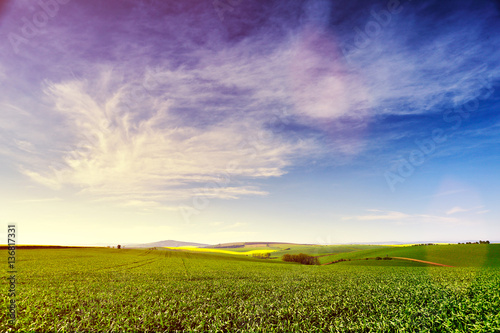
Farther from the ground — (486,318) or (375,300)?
(486,318)

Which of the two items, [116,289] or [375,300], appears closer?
[375,300]

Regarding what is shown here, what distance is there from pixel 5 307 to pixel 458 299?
108 ft

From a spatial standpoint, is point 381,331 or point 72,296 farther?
point 72,296

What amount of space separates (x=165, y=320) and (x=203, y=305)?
3248 mm

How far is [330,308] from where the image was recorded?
16391 millimetres

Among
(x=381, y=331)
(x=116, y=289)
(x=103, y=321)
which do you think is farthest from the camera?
(x=116, y=289)

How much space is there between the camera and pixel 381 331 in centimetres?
1295

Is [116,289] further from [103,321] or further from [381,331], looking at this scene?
[381,331]

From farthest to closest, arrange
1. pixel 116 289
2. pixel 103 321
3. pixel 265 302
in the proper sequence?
pixel 116 289, pixel 265 302, pixel 103 321

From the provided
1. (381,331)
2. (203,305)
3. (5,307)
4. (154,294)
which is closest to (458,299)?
(381,331)

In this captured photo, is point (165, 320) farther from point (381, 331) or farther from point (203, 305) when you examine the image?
point (381, 331)

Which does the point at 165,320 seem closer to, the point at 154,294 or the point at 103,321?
the point at 103,321

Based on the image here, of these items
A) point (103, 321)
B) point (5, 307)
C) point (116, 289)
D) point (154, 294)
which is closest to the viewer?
point (103, 321)

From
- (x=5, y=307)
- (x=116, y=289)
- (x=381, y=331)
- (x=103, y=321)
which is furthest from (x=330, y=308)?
(x=5, y=307)
